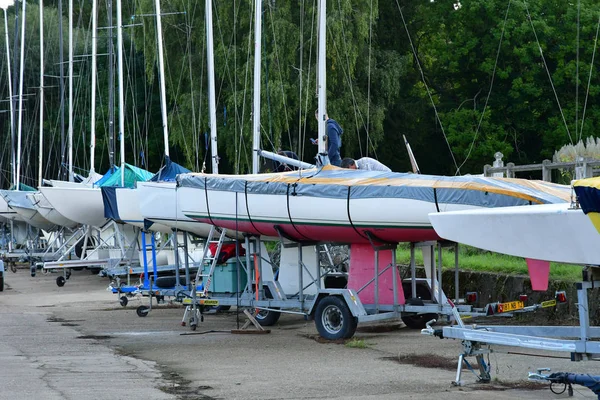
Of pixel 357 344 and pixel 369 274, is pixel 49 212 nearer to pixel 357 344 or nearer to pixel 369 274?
pixel 369 274

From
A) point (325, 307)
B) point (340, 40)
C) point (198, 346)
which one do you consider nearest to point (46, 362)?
point (198, 346)

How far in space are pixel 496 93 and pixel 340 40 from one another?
10.3 meters

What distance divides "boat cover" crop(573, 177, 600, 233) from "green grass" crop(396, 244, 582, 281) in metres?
6.57

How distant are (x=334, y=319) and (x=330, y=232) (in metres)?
1.32

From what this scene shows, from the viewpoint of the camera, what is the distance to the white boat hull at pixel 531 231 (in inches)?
359

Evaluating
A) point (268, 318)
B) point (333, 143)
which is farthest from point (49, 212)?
point (333, 143)

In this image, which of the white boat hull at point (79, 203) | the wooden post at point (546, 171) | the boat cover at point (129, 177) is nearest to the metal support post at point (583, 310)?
the wooden post at point (546, 171)

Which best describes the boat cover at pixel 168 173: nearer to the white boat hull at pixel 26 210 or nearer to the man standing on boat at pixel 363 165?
the man standing on boat at pixel 363 165

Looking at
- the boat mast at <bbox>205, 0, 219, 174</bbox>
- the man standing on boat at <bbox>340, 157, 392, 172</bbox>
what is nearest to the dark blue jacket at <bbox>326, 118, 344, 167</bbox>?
the man standing on boat at <bbox>340, 157, 392, 172</bbox>

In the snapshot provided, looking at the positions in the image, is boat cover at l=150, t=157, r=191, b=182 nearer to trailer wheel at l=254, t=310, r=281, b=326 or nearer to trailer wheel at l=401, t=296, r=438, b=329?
trailer wheel at l=254, t=310, r=281, b=326

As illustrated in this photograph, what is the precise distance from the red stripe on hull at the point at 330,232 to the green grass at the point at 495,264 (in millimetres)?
2593

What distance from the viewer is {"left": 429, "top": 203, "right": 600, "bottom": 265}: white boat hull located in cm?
912

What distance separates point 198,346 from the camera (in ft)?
46.3

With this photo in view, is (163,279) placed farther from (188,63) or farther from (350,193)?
(188,63)
